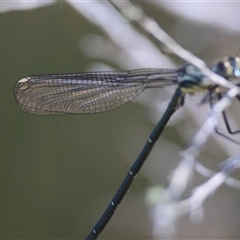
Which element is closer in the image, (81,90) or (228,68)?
(228,68)

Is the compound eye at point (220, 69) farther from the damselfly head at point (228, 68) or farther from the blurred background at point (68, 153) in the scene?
the blurred background at point (68, 153)

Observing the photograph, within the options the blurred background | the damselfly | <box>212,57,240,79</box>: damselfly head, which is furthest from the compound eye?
the blurred background

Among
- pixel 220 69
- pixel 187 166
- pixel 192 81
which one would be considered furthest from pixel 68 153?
pixel 187 166

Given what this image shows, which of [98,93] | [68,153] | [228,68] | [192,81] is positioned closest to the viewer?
[228,68]

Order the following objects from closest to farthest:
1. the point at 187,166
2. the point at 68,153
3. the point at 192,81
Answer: the point at 187,166
the point at 192,81
the point at 68,153

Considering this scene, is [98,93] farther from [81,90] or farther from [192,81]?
[192,81]

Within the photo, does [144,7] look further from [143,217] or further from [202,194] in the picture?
[202,194]
